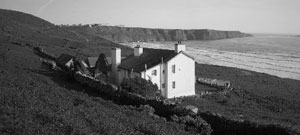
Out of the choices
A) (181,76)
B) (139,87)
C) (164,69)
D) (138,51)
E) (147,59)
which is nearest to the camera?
(139,87)

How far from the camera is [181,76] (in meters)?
34.2

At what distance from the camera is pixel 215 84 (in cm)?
4019

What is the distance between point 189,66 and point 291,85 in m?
24.1

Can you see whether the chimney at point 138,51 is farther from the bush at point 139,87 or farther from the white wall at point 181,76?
the bush at point 139,87

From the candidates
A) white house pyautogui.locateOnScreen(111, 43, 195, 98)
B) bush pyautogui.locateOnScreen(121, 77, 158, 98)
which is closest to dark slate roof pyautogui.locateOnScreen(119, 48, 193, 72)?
white house pyautogui.locateOnScreen(111, 43, 195, 98)

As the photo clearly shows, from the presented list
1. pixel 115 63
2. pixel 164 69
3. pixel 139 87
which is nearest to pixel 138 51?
pixel 115 63

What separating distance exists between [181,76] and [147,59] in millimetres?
4181

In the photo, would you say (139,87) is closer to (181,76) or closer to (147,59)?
(147,59)

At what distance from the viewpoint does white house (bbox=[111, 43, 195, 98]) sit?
3281cm

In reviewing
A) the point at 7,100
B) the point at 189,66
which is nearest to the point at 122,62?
the point at 189,66

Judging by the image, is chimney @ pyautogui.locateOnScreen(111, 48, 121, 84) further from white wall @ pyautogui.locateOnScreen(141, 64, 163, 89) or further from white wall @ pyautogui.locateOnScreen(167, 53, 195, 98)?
white wall @ pyautogui.locateOnScreen(167, 53, 195, 98)

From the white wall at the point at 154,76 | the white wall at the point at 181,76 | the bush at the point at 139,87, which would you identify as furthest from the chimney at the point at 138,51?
the bush at the point at 139,87

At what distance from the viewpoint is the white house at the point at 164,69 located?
32812 millimetres

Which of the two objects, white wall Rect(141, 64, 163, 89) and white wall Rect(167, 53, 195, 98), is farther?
white wall Rect(167, 53, 195, 98)
